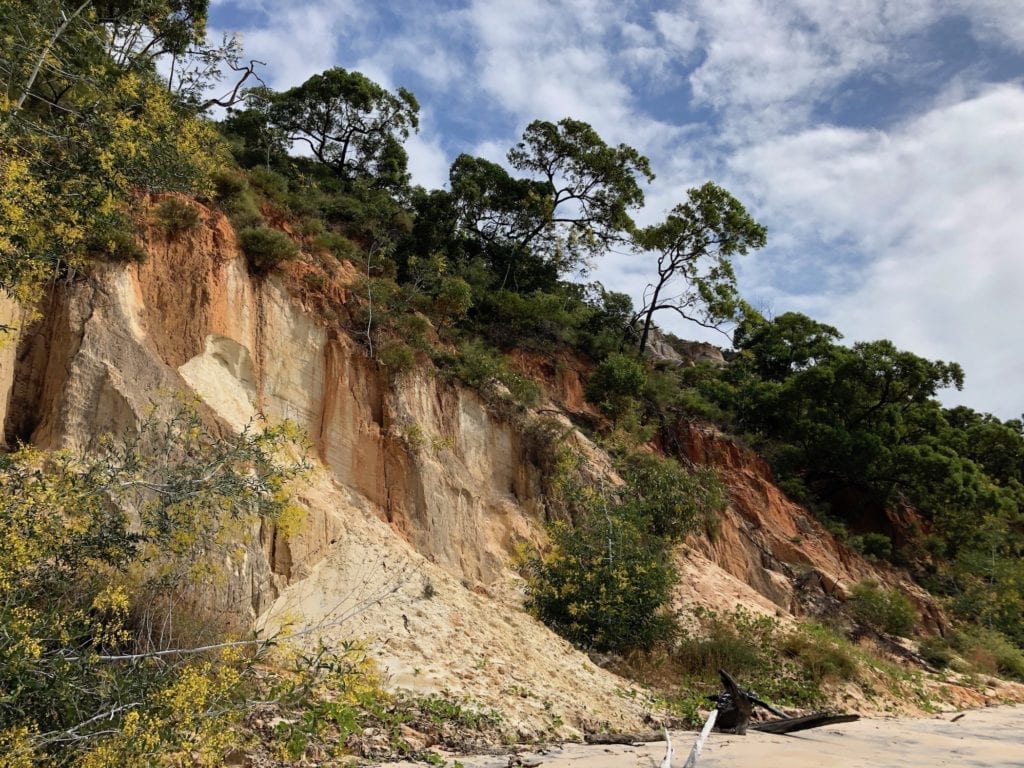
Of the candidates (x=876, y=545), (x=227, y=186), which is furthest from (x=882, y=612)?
(x=227, y=186)

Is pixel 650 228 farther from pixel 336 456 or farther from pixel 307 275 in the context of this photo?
pixel 336 456

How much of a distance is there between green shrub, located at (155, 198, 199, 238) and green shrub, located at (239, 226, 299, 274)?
4.03 feet

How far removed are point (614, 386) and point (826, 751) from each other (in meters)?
16.3

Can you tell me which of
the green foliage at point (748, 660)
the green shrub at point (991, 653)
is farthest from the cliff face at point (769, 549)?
the green foliage at point (748, 660)

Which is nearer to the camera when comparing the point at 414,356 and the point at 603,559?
the point at 603,559

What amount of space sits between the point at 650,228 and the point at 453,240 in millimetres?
7737

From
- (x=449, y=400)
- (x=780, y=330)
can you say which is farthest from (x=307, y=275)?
(x=780, y=330)

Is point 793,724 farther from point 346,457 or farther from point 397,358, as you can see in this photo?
point 397,358

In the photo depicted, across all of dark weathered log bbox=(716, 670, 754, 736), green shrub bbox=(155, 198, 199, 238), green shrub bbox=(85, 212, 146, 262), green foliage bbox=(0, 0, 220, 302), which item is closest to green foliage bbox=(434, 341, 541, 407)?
green shrub bbox=(155, 198, 199, 238)

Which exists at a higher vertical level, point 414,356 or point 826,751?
point 414,356

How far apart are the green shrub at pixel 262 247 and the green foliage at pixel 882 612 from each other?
18.0 meters

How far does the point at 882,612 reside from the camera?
69.7ft

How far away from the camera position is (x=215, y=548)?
8812 millimetres

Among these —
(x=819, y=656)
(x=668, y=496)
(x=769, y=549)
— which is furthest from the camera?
(x=769, y=549)
